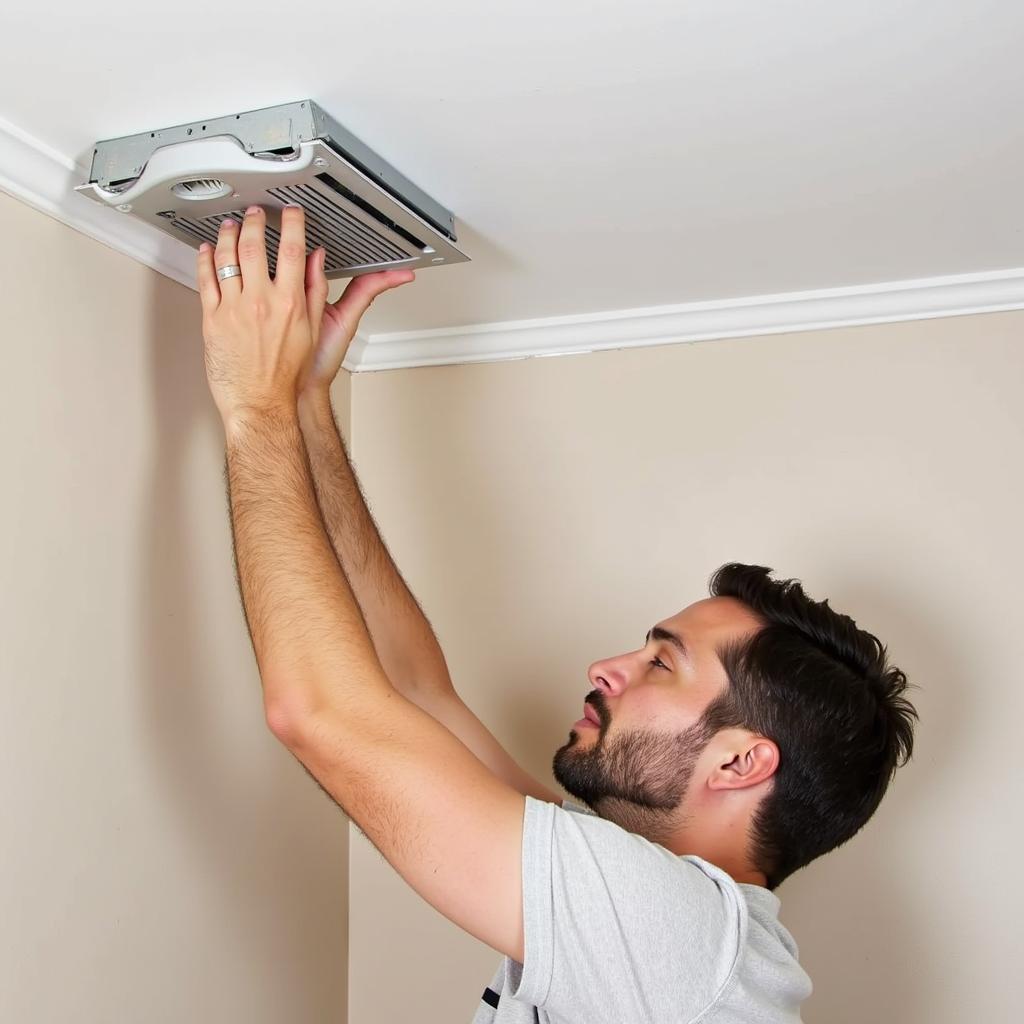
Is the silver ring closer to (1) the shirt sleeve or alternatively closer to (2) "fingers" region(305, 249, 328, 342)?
(2) "fingers" region(305, 249, 328, 342)

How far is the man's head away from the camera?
1.30 meters

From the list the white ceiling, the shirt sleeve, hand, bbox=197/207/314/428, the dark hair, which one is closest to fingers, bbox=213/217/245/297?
hand, bbox=197/207/314/428

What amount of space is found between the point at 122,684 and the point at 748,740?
2.48ft

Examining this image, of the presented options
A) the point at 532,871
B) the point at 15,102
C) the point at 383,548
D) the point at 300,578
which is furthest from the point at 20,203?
the point at 532,871

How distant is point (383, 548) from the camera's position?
1.51m

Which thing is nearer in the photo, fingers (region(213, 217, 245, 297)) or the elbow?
the elbow

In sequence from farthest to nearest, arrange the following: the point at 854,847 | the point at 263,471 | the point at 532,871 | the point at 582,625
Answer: the point at 582,625, the point at 854,847, the point at 263,471, the point at 532,871

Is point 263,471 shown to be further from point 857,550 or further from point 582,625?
point 857,550

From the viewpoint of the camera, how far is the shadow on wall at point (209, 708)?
1.35 meters

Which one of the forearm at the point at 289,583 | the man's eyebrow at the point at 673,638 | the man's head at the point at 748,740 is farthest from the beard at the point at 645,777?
the forearm at the point at 289,583

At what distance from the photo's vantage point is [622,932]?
3.33 ft

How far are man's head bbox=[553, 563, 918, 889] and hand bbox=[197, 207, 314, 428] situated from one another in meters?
0.57

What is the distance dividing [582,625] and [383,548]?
1.36 ft

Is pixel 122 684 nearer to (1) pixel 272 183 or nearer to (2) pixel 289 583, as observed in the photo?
(2) pixel 289 583
